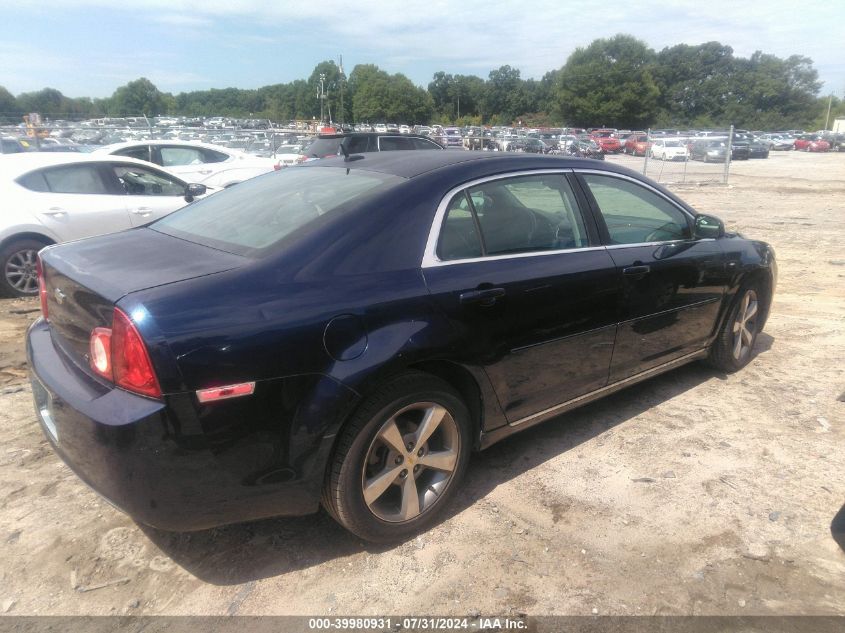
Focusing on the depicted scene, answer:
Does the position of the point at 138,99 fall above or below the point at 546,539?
above

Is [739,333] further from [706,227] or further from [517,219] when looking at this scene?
[517,219]

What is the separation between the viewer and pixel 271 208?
306 cm

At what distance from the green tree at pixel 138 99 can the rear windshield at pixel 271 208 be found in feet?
351

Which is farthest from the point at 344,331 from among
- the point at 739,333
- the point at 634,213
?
the point at 739,333

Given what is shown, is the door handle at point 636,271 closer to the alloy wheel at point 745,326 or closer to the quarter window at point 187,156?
the alloy wheel at point 745,326

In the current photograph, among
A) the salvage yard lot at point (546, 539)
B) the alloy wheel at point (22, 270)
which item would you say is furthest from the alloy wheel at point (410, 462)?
the alloy wheel at point (22, 270)

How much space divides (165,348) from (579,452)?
2.44m

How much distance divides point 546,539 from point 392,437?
89cm

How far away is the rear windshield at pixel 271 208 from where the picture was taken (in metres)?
2.73

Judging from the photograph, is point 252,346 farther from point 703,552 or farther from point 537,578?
point 703,552

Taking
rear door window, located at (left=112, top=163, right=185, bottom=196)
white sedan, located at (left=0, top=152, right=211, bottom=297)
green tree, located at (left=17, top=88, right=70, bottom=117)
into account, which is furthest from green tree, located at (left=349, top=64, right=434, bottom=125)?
white sedan, located at (left=0, top=152, right=211, bottom=297)

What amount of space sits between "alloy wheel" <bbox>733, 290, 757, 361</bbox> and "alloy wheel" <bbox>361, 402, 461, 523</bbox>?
279cm

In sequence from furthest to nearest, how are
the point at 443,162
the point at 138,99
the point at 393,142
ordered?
the point at 138,99 < the point at 393,142 < the point at 443,162

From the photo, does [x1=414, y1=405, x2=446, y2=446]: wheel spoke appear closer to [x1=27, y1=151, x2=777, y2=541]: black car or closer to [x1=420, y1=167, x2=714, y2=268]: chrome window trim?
[x1=27, y1=151, x2=777, y2=541]: black car
